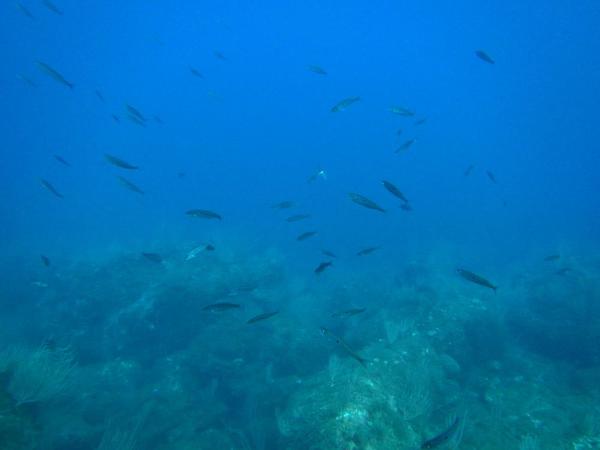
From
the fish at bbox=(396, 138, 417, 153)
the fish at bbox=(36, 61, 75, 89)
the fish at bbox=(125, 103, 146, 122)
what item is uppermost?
the fish at bbox=(36, 61, 75, 89)

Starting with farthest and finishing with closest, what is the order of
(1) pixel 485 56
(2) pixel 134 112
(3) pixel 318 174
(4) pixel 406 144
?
(2) pixel 134 112 < (4) pixel 406 144 < (1) pixel 485 56 < (3) pixel 318 174

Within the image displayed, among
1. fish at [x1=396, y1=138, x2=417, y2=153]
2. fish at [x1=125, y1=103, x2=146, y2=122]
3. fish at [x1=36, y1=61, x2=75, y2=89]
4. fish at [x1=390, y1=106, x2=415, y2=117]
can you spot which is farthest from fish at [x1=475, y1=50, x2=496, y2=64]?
fish at [x1=36, y1=61, x2=75, y2=89]

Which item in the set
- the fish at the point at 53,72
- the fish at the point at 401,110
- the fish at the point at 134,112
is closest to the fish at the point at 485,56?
the fish at the point at 401,110

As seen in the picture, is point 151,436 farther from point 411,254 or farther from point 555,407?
point 411,254

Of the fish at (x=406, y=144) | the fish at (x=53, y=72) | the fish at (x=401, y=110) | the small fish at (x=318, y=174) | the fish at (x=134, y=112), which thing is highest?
the fish at (x=401, y=110)

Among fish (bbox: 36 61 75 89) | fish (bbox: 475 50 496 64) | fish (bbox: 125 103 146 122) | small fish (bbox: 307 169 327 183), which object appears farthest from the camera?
fish (bbox: 125 103 146 122)

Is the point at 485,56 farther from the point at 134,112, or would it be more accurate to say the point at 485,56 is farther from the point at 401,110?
the point at 134,112

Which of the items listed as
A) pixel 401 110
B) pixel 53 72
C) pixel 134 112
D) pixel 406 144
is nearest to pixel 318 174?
pixel 406 144

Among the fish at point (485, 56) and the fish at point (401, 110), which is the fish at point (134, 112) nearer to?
the fish at point (401, 110)

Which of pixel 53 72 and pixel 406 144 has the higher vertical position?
pixel 53 72

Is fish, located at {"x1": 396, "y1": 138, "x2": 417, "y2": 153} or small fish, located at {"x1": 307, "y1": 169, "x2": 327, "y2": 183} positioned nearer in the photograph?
small fish, located at {"x1": 307, "y1": 169, "x2": 327, "y2": 183}

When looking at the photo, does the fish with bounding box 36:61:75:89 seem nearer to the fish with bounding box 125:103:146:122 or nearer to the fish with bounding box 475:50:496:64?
the fish with bounding box 125:103:146:122

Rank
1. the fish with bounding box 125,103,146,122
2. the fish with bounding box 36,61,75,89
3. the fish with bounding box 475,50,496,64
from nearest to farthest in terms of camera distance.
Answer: the fish with bounding box 36,61,75,89 < the fish with bounding box 475,50,496,64 < the fish with bounding box 125,103,146,122

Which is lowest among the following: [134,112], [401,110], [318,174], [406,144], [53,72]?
[318,174]
